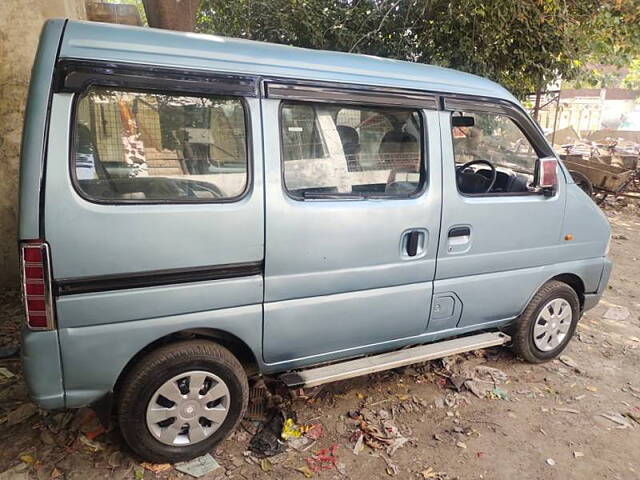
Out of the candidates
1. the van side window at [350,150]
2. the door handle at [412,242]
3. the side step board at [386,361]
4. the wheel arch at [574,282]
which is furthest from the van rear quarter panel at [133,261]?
the wheel arch at [574,282]

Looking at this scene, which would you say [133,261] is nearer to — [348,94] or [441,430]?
[348,94]

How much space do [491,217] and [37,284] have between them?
8.59 feet

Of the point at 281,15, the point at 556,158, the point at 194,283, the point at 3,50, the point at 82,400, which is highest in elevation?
the point at 281,15

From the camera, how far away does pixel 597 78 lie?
9234 mm

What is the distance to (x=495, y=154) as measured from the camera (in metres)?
3.42

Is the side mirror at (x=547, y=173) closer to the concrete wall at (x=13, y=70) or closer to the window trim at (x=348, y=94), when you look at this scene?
the window trim at (x=348, y=94)

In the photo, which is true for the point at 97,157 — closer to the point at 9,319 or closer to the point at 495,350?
the point at 9,319

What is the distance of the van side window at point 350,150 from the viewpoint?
8.31 feet

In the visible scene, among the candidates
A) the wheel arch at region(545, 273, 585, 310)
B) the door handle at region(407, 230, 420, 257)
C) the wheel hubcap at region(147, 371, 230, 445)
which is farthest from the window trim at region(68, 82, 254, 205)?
the wheel arch at region(545, 273, 585, 310)

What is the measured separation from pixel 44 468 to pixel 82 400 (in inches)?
24.6

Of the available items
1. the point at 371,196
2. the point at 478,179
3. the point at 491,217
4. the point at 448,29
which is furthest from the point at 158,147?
the point at 448,29

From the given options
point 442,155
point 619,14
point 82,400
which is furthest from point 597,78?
point 82,400

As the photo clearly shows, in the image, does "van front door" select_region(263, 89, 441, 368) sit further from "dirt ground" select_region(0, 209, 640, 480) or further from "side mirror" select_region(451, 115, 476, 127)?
"dirt ground" select_region(0, 209, 640, 480)

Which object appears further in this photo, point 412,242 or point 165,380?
point 412,242
